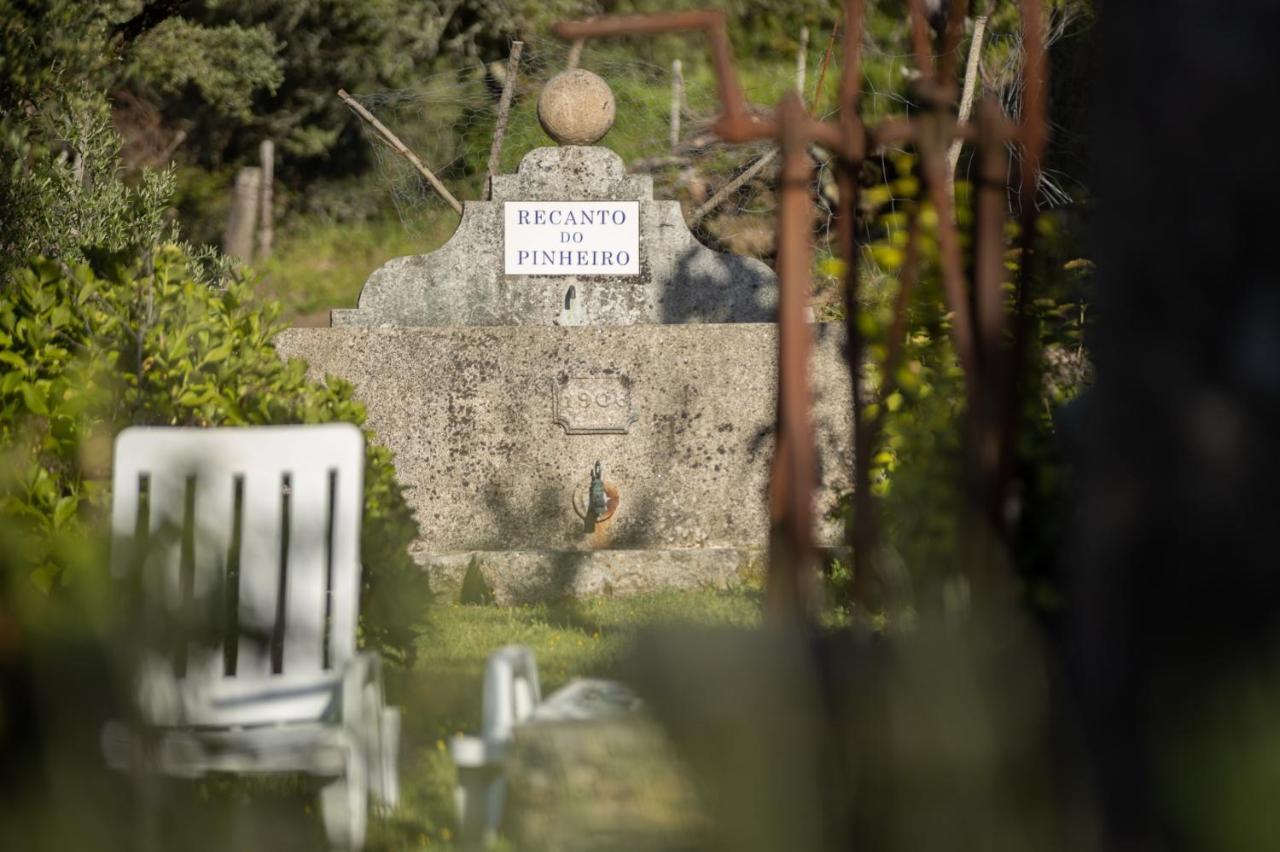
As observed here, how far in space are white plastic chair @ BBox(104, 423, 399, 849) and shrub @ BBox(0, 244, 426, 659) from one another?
483 mm

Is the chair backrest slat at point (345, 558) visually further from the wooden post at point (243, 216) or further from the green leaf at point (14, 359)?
the wooden post at point (243, 216)

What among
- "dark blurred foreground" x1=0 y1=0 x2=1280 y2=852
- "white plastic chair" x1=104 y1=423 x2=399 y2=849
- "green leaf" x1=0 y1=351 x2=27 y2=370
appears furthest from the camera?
"green leaf" x1=0 y1=351 x2=27 y2=370

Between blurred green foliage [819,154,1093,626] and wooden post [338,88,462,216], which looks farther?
wooden post [338,88,462,216]

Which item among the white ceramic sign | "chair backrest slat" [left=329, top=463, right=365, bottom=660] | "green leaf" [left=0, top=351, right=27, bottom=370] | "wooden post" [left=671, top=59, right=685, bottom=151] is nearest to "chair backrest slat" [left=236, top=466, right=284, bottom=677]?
"chair backrest slat" [left=329, top=463, right=365, bottom=660]

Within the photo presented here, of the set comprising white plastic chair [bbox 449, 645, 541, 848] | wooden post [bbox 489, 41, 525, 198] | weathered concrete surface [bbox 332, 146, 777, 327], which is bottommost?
white plastic chair [bbox 449, 645, 541, 848]

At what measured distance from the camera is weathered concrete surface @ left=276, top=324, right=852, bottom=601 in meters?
7.61

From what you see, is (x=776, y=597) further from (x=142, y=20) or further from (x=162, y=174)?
(x=142, y=20)

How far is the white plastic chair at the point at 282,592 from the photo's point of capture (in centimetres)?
318

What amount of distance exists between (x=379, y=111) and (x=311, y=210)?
3.65m

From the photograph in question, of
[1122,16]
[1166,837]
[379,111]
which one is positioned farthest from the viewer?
[379,111]

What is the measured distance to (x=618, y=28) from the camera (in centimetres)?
222

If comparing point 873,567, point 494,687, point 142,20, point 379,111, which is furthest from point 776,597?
point 379,111

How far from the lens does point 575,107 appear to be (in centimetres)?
829

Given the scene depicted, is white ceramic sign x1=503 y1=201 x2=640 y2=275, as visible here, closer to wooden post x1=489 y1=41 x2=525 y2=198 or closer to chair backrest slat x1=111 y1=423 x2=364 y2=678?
wooden post x1=489 y1=41 x2=525 y2=198
